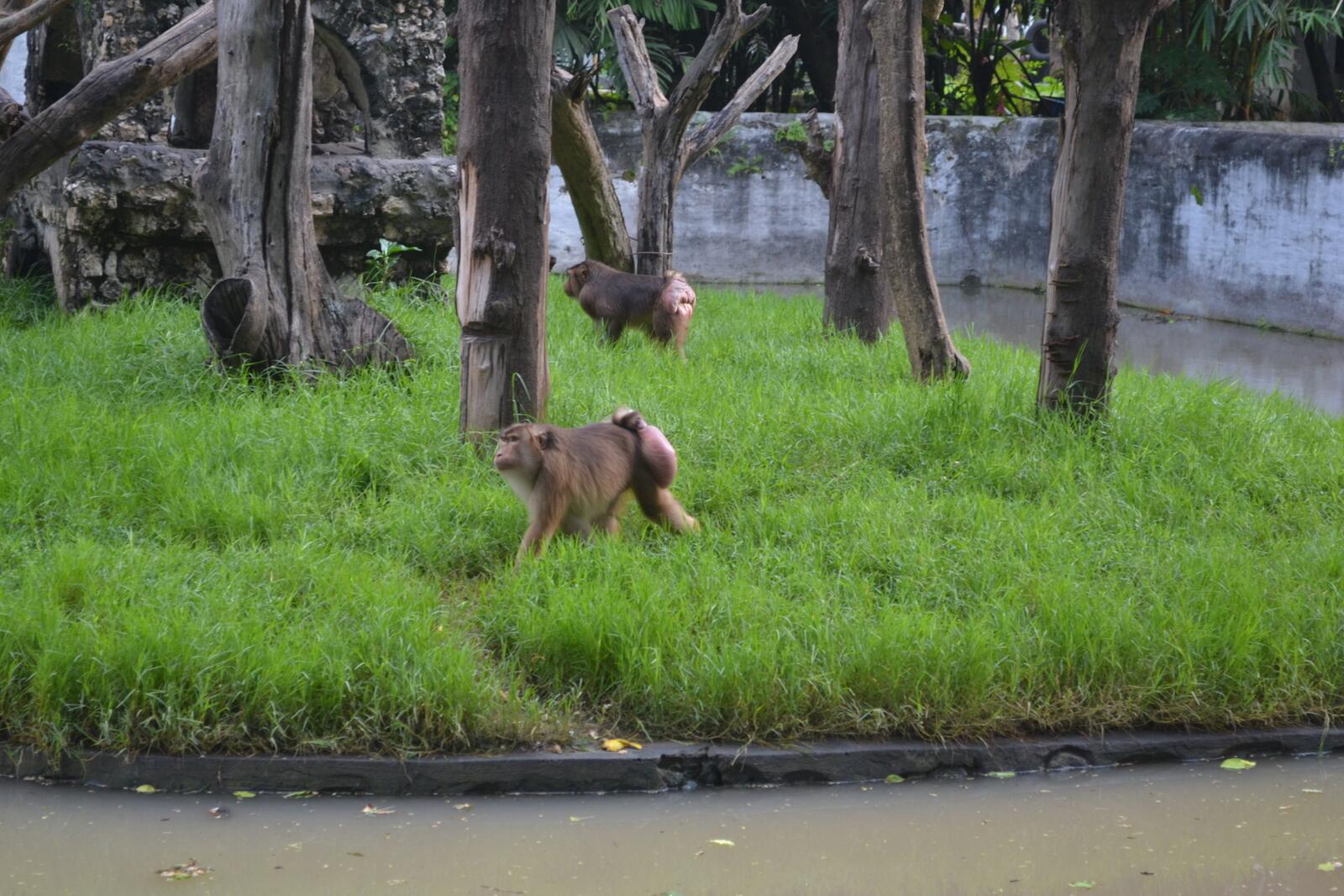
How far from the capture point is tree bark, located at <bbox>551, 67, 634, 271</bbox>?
29.5 feet

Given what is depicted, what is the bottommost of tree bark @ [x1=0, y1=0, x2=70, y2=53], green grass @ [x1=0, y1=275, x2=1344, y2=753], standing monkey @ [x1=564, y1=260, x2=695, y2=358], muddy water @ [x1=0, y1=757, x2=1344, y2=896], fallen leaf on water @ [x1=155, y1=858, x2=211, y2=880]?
fallen leaf on water @ [x1=155, y1=858, x2=211, y2=880]

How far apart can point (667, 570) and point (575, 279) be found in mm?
4265

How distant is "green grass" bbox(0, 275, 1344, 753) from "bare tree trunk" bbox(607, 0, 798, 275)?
2.89 metres

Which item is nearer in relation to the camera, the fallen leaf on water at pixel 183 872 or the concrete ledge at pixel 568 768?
the fallen leaf on water at pixel 183 872

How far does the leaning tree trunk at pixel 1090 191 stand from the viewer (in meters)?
6.11

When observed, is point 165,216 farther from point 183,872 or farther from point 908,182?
point 183,872

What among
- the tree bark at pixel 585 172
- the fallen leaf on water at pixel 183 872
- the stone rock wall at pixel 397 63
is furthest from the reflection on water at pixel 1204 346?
the fallen leaf on water at pixel 183 872

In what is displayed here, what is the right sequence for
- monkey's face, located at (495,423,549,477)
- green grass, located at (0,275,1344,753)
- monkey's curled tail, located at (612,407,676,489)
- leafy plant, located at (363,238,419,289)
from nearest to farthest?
green grass, located at (0,275,1344,753), monkey's face, located at (495,423,549,477), monkey's curled tail, located at (612,407,676,489), leafy plant, located at (363,238,419,289)

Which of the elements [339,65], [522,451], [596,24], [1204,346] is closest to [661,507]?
[522,451]

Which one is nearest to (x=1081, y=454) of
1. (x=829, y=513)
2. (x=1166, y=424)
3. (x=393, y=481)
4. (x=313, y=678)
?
(x=1166, y=424)

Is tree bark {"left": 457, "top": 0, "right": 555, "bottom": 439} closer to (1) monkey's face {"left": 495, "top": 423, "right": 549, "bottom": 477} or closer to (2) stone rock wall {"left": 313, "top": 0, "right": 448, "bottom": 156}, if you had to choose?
(1) monkey's face {"left": 495, "top": 423, "right": 549, "bottom": 477}

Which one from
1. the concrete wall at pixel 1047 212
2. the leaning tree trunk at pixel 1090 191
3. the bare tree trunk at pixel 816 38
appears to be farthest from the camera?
the bare tree trunk at pixel 816 38

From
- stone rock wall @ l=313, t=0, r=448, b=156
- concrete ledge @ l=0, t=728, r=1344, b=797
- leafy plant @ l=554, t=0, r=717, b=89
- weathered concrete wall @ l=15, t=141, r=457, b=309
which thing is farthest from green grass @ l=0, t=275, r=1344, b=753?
leafy plant @ l=554, t=0, r=717, b=89

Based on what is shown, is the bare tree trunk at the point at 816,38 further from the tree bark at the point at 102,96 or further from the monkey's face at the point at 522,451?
the monkey's face at the point at 522,451
